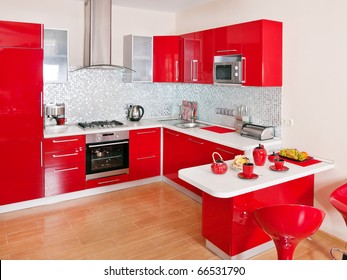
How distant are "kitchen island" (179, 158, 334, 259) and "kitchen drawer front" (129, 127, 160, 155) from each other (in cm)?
191

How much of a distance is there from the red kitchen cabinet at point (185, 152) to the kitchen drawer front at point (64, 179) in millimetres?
1204

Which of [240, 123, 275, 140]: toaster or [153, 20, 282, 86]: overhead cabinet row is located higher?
[153, 20, 282, 86]: overhead cabinet row

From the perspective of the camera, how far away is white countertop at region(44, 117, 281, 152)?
3.55 metres

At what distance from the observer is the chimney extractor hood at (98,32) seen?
13.9 ft

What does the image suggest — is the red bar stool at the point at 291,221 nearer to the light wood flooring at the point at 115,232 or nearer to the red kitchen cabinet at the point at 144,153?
the light wood flooring at the point at 115,232

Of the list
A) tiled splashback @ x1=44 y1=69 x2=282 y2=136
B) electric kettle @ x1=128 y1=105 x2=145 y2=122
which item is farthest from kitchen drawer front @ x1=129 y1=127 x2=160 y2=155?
tiled splashback @ x1=44 y1=69 x2=282 y2=136

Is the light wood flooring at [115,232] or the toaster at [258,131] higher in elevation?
the toaster at [258,131]

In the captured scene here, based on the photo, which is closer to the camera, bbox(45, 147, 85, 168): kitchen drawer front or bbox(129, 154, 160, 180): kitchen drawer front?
bbox(45, 147, 85, 168): kitchen drawer front

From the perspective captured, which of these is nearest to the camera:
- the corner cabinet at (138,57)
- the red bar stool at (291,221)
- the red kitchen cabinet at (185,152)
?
the red bar stool at (291,221)

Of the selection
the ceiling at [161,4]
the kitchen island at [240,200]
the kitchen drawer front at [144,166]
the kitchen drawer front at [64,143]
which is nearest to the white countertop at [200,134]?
the kitchen drawer front at [64,143]

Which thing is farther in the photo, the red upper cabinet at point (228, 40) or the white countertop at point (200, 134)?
the red upper cabinet at point (228, 40)

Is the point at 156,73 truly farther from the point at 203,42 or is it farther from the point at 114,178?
the point at 114,178

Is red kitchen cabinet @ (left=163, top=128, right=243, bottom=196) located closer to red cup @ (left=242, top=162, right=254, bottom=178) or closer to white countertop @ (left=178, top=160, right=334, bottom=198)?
white countertop @ (left=178, top=160, right=334, bottom=198)

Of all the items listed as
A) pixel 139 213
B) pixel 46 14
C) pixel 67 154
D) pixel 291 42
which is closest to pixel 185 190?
pixel 139 213
